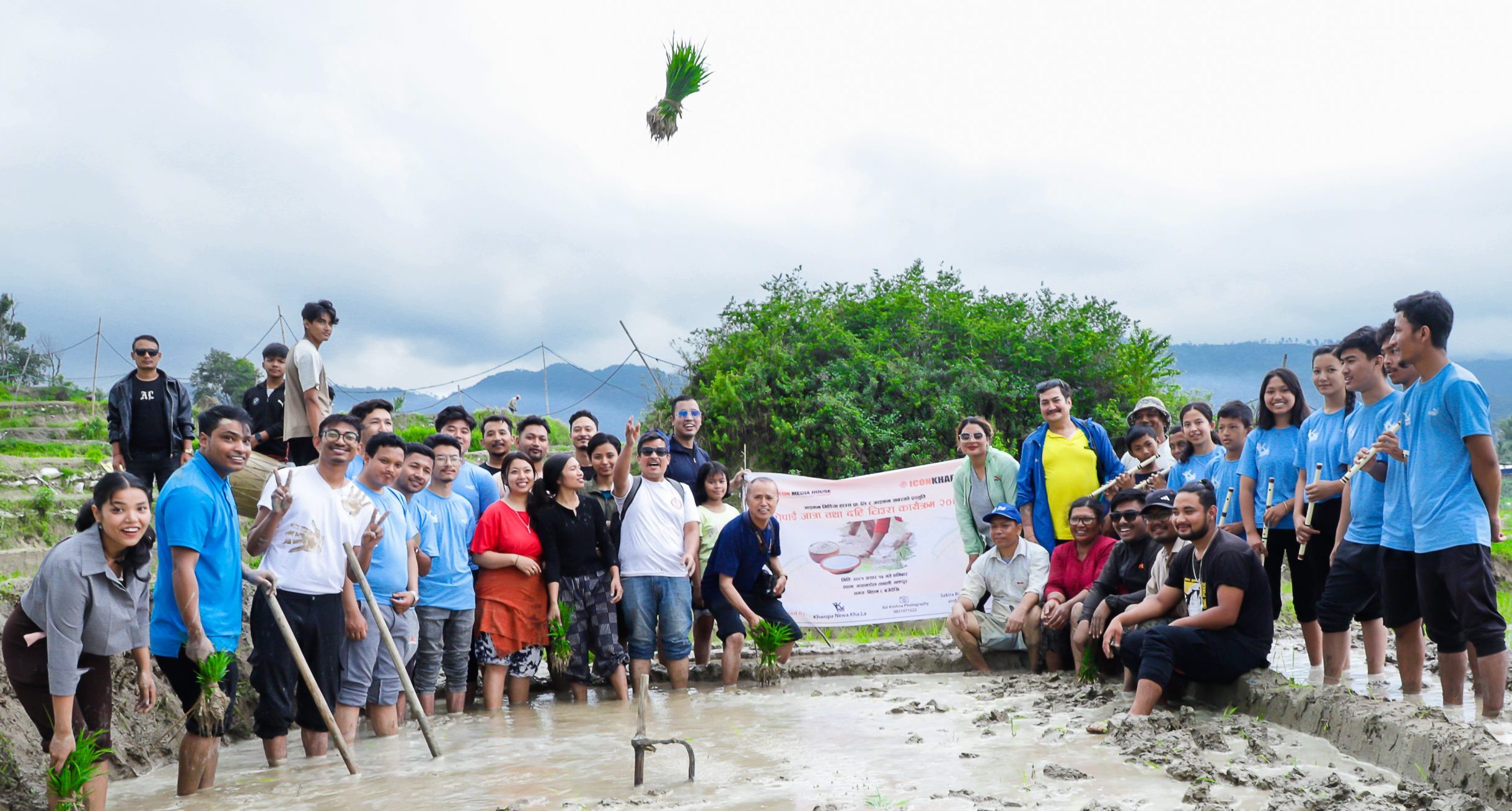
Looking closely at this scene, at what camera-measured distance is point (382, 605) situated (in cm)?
588

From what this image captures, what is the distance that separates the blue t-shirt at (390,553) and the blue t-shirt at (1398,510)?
4868 millimetres

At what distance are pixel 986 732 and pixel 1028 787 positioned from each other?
1198 mm

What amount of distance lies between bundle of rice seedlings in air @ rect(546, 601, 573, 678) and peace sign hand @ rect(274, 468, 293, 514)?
2.23 m

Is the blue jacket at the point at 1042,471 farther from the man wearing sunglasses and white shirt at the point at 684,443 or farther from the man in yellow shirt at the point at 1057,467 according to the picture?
the man wearing sunglasses and white shirt at the point at 684,443

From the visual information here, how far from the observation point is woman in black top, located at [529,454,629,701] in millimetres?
6984

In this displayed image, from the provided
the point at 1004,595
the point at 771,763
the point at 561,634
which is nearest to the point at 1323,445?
the point at 1004,595

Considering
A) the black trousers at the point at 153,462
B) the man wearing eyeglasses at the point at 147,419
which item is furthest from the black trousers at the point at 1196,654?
the black trousers at the point at 153,462

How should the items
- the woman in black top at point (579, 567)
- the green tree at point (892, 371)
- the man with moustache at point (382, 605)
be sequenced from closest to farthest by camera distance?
the man with moustache at point (382, 605) < the woman in black top at point (579, 567) < the green tree at point (892, 371)

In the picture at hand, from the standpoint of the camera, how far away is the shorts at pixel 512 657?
22.7 feet

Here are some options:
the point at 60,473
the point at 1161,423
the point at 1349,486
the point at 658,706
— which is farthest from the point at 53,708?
the point at 60,473

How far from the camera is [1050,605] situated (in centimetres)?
709

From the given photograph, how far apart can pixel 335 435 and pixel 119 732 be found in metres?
1.97

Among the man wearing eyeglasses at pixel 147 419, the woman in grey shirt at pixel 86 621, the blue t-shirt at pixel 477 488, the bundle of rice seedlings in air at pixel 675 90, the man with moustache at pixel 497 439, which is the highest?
the bundle of rice seedlings in air at pixel 675 90

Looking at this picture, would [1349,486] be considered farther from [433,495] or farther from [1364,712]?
[433,495]
